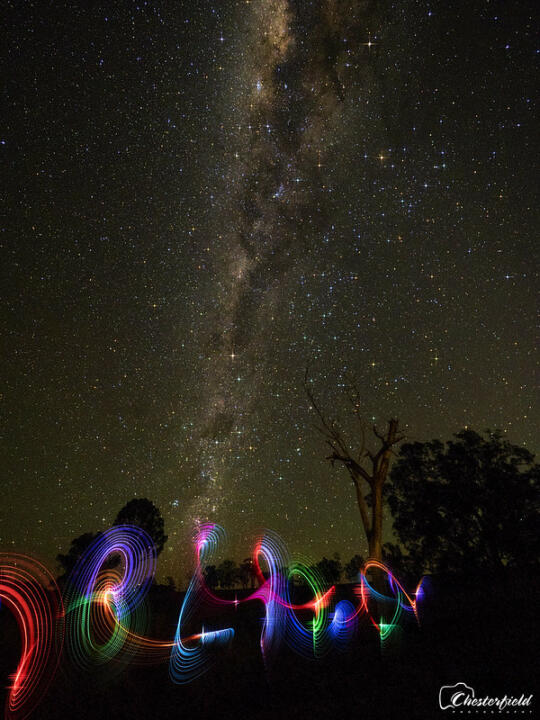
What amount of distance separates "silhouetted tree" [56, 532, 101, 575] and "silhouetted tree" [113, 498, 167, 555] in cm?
375

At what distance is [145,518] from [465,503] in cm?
3401

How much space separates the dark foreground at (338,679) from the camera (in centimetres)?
698

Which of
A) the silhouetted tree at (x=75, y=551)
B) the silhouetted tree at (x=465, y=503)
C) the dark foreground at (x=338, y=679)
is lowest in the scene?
the dark foreground at (x=338, y=679)

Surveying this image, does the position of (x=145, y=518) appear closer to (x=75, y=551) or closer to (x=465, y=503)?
(x=75, y=551)

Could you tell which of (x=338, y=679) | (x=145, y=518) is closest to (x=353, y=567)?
(x=145, y=518)

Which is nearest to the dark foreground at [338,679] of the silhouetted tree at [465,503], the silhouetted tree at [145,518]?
the silhouetted tree at [465,503]

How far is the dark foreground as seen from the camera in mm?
6977

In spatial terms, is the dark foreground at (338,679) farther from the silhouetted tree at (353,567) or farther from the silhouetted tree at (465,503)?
the silhouetted tree at (353,567)

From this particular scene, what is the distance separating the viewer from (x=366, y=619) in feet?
49.1

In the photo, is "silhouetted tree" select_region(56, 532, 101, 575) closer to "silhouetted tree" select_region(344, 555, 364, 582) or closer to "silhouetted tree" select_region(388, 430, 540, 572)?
"silhouetted tree" select_region(388, 430, 540, 572)

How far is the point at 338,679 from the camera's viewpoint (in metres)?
8.75

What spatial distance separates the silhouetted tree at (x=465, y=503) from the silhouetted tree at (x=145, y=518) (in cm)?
3025

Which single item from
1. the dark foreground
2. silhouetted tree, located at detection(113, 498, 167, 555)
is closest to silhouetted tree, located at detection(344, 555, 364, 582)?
silhouetted tree, located at detection(113, 498, 167, 555)

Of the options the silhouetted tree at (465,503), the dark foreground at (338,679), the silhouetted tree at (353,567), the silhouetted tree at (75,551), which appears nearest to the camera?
the dark foreground at (338,679)
